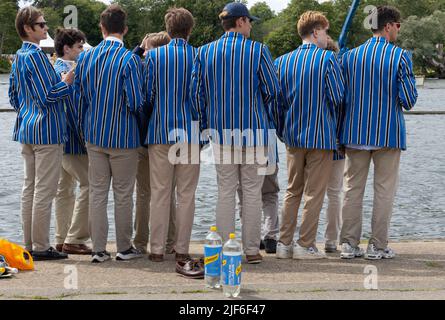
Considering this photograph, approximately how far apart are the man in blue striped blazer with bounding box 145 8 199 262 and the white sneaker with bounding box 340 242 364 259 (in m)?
1.53

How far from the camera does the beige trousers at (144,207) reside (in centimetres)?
874

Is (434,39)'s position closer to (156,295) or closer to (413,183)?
(413,183)

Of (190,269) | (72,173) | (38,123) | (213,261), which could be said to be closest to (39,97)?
(38,123)

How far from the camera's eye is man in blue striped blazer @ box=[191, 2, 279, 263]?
26.3 feet

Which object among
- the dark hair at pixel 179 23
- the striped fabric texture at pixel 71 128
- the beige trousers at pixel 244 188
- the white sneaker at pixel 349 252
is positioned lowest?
the white sneaker at pixel 349 252

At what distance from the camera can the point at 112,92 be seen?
8.12m

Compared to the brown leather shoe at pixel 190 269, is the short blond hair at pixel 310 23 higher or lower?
higher

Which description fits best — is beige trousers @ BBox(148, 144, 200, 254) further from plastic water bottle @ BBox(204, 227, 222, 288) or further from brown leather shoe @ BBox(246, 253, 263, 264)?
plastic water bottle @ BBox(204, 227, 222, 288)

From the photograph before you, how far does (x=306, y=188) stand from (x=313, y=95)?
89cm

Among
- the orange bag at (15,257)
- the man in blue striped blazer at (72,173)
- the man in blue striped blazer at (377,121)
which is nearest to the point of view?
the orange bag at (15,257)

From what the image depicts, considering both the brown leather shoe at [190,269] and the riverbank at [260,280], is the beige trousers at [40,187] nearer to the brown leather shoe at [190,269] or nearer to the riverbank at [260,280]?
the riverbank at [260,280]

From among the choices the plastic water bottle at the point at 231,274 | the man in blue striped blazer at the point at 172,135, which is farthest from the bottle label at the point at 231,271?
the man in blue striped blazer at the point at 172,135

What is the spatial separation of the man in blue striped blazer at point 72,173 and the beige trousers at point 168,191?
964mm

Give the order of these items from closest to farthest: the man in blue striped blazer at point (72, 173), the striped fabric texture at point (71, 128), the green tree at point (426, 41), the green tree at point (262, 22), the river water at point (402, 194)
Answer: the striped fabric texture at point (71, 128)
the man in blue striped blazer at point (72, 173)
the river water at point (402, 194)
the green tree at point (426, 41)
the green tree at point (262, 22)
